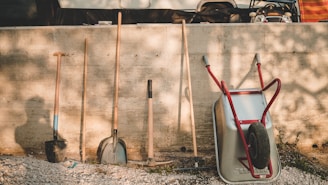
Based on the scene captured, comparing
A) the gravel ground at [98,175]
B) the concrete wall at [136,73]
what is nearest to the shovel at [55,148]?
the gravel ground at [98,175]

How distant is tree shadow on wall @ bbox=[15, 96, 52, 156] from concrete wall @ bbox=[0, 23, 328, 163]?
1 centimetres

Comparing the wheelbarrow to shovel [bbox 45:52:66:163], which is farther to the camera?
shovel [bbox 45:52:66:163]

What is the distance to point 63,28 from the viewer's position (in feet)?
13.9

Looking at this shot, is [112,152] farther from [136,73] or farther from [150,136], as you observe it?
[136,73]

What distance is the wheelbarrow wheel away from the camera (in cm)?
294

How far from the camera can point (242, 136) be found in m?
3.17

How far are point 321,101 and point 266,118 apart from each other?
1.49 metres

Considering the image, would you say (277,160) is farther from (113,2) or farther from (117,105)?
(113,2)

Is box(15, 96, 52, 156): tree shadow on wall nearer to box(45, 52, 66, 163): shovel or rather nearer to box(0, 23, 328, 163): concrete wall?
box(0, 23, 328, 163): concrete wall

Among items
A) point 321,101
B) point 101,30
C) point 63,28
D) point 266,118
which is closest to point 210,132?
point 266,118

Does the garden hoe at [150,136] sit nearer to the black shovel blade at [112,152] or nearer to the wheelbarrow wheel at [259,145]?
the black shovel blade at [112,152]

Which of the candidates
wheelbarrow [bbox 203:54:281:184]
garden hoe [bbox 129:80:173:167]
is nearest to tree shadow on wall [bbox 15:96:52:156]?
garden hoe [bbox 129:80:173:167]

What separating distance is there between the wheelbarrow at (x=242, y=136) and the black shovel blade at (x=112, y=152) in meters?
1.34

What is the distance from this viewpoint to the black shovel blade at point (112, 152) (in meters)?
3.99
